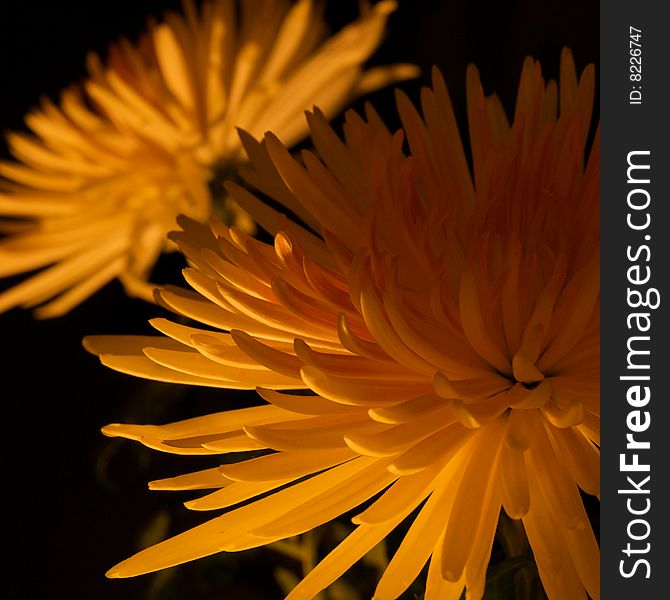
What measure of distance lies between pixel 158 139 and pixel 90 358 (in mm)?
641

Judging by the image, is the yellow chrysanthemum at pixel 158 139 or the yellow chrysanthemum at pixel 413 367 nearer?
the yellow chrysanthemum at pixel 413 367

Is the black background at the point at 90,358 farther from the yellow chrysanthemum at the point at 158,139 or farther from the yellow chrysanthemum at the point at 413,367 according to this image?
the yellow chrysanthemum at the point at 413,367

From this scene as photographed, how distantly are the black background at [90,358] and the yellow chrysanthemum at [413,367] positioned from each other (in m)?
0.54

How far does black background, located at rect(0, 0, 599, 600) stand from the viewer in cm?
114

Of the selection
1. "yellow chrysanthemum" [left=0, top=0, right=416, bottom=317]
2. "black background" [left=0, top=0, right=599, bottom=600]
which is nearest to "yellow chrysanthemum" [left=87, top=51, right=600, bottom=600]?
"yellow chrysanthemum" [left=0, top=0, right=416, bottom=317]

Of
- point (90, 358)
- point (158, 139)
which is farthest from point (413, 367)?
point (90, 358)

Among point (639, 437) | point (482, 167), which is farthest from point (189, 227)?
point (639, 437)

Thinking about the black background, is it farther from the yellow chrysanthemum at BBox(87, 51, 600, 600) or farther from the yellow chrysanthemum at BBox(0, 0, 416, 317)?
the yellow chrysanthemum at BBox(87, 51, 600, 600)

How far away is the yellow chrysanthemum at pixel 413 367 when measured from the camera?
15.6 inches

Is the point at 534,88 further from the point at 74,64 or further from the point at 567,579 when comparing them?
the point at 74,64

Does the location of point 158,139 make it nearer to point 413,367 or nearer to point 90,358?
point 413,367

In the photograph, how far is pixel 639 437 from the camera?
419 mm

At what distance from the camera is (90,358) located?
55.0 inches

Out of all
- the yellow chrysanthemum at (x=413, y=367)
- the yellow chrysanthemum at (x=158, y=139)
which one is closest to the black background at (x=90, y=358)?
the yellow chrysanthemum at (x=158, y=139)
